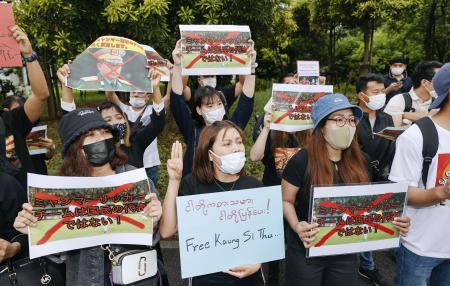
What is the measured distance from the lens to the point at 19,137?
2.91m

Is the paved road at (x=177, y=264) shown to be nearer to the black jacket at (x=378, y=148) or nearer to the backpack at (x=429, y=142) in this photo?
the black jacket at (x=378, y=148)

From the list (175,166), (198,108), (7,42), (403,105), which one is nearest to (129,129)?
(198,108)

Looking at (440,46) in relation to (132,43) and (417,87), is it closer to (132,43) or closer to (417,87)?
(417,87)

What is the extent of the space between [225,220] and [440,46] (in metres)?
19.4

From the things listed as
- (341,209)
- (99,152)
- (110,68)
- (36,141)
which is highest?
(110,68)

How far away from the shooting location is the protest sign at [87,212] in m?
1.98

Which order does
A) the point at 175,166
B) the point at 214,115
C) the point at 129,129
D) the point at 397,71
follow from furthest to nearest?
the point at 397,71 → the point at 214,115 → the point at 129,129 → the point at 175,166

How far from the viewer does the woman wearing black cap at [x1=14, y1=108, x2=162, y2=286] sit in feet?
7.02

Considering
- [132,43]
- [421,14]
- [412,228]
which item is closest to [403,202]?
[412,228]

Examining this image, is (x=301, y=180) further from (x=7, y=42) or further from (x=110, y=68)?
(x=7, y=42)

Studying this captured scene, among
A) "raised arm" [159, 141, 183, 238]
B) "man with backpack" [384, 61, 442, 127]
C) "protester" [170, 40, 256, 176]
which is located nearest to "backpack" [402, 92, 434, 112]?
"man with backpack" [384, 61, 442, 127]

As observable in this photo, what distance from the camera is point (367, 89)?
12.8ft

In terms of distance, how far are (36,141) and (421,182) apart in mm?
3502

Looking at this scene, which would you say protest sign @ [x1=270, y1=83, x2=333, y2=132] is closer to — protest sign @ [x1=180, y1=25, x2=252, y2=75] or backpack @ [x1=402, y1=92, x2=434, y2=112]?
protest sign @ [x1=180, y1=25, x2=252, y2=75]
